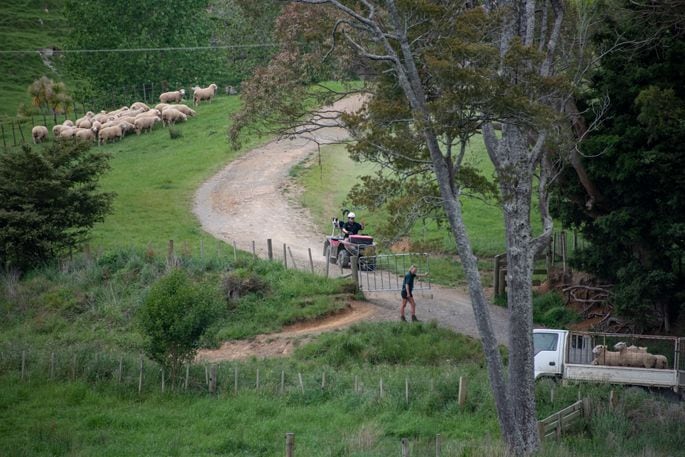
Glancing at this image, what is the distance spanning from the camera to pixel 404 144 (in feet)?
71.7

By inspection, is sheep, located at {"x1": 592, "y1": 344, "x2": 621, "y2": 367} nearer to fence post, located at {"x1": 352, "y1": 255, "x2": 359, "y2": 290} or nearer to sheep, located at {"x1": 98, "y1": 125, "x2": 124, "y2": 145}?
fence post, located at {"x1": 352, "y1": 255, "x2": 359, "y2": 290}

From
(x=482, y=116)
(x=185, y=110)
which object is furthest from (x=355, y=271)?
(x=185, y=110)

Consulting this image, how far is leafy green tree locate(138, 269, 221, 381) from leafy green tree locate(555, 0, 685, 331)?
1188 cm

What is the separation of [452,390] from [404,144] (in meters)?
6.48

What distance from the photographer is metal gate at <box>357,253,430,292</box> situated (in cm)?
3331

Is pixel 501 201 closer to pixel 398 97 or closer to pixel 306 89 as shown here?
pixel 398 97

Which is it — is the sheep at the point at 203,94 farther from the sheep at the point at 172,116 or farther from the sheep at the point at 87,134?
the sheep at the point at 87,134

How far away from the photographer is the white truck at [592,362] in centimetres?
2381

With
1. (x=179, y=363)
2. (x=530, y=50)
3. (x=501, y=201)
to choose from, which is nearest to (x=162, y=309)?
(x=179, y=363)

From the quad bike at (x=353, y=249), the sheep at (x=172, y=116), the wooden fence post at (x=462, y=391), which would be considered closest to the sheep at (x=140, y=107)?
the sheep at (x=172, y=116)

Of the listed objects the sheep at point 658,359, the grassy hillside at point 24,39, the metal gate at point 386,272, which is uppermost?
the grassy hillside at point 24,39

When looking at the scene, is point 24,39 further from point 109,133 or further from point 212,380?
point 212,380

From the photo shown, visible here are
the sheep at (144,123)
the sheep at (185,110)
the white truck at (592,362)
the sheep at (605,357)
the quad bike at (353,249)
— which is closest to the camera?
the white truck at (592,362)

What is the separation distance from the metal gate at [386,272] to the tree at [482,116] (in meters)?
10.3
